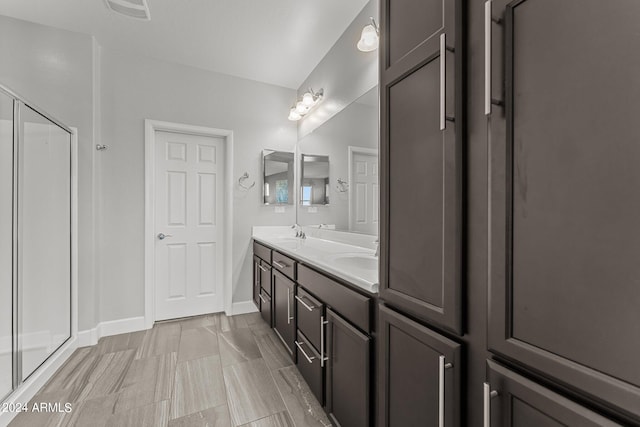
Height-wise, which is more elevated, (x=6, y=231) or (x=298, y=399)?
(x=6, y=231)

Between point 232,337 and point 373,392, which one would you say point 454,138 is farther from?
point 232,337

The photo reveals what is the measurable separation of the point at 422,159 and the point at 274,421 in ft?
5.16

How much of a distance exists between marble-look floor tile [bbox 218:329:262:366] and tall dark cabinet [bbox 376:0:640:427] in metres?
1.57

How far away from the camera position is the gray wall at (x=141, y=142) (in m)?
2.59

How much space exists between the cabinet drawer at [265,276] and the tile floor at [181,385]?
454 mm

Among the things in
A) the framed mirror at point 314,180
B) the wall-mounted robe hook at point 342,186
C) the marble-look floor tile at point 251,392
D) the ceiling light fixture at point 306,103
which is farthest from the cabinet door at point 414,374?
the ceiling light fixture at point 306,103

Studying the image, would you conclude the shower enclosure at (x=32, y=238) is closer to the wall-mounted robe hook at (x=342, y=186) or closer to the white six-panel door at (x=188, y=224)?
the white six-panel door at (x=188, y=224)

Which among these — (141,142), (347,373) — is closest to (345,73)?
(141,142)

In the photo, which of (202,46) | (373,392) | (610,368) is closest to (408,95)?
(610,368)

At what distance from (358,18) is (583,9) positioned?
1998 millimetres

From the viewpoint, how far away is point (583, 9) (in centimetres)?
49

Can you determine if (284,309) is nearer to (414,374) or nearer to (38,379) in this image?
(414,374)

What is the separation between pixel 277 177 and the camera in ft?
10.6

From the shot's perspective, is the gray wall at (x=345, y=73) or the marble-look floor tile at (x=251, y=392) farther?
the gray wall at (x=345, y=73)
